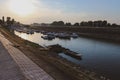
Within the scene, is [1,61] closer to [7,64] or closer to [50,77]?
[7,64]

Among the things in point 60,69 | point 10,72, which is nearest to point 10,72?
point 10,72

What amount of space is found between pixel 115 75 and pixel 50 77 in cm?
1461

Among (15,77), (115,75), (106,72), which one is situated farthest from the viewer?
(106,72)

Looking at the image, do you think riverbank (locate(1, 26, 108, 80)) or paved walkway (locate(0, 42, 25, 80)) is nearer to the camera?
paved walkway (locate(0, 42, 25, 80))

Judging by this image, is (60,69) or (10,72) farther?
(60,69)

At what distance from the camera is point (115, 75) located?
27.6m

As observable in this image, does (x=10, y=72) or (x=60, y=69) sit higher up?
(x=10, y=72)

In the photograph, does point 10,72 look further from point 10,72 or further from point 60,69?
point 60,69

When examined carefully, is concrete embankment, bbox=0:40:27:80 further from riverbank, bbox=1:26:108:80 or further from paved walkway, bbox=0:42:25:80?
riverbank, bbox=1:26:108:80

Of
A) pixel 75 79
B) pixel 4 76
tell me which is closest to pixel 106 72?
pixel 75 79

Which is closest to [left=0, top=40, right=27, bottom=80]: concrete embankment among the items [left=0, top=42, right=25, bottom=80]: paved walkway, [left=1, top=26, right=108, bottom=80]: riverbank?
[left=0, top=42, right=25, bottom=80]: paved walkway

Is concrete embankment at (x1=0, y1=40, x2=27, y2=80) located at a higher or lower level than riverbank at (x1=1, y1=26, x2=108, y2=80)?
higher

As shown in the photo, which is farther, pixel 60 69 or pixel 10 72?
pixel 60 69

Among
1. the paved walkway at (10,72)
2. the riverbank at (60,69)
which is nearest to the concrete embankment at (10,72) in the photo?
the paved walkway at (10,72)
